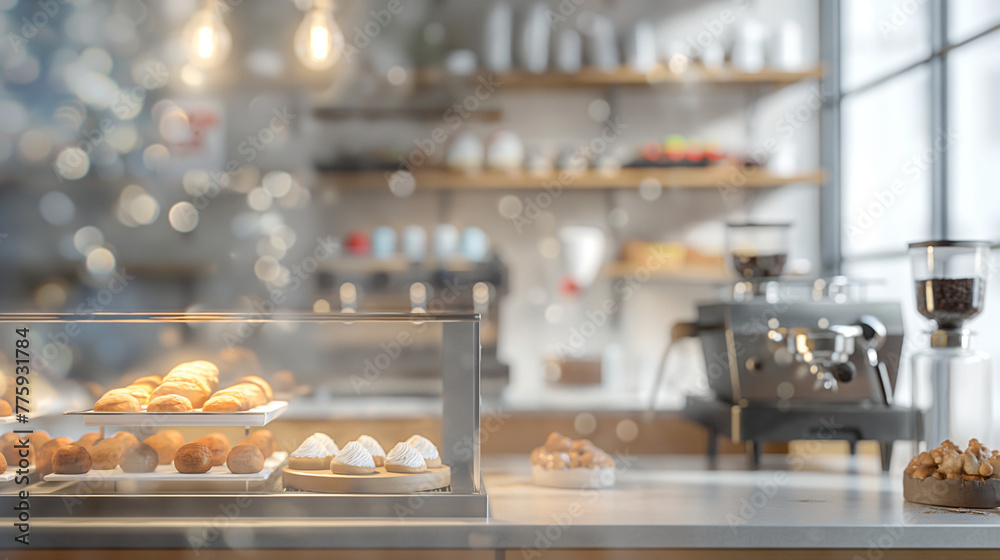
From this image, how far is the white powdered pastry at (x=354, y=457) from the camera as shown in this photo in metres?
1.30

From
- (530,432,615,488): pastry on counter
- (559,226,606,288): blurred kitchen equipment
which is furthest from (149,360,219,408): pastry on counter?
(559,226,606,288): blurred kitchen equipment

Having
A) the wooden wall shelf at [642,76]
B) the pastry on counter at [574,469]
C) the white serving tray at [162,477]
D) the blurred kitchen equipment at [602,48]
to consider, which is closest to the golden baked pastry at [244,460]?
the white serving tray at [162,477]

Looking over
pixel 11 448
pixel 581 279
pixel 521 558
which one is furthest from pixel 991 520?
pixel 581 279

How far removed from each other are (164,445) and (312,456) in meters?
0.23

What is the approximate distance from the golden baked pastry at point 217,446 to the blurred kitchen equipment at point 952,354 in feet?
4.17

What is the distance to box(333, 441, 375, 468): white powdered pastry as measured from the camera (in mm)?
1300

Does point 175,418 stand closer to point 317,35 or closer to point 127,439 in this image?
point 127,439

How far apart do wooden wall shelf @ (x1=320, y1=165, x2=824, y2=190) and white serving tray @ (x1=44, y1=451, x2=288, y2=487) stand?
2.50 metres

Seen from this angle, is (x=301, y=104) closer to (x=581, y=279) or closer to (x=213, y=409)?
(x=581, y=279)

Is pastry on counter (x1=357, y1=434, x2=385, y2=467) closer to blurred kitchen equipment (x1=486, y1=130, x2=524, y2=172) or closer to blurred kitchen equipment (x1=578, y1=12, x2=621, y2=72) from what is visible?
blurred kitchen equipment (x1=486, y1=130, x2=524, y2=172)

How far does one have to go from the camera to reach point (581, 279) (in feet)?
12.6

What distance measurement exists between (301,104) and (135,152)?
75 centimetres

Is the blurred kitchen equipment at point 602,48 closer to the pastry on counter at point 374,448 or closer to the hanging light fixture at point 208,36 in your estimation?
the hanging light fixture at point 208,36

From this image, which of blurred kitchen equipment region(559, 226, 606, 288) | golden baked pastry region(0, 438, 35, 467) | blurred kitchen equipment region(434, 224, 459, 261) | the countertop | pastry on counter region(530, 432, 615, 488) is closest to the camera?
the countertop
